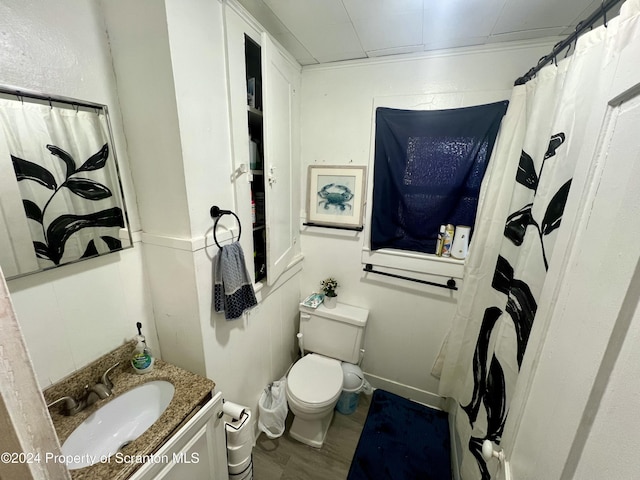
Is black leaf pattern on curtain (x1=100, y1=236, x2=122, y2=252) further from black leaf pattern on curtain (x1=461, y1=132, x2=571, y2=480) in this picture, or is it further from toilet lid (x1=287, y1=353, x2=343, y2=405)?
black leaf pattern on curtain (x1=461, y1=132, x2=571, y2=480)

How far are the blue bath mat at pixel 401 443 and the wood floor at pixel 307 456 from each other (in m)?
0.06

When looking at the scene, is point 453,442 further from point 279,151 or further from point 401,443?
point 279,151

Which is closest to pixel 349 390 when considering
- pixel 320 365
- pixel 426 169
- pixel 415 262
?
pixel 320 365

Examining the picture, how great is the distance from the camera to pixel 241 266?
1.18m

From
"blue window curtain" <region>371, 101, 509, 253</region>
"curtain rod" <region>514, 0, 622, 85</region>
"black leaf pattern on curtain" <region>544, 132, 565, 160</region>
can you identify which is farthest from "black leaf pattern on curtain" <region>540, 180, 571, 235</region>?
"blue window curtain" <region>371, 101, 509, 253</region>

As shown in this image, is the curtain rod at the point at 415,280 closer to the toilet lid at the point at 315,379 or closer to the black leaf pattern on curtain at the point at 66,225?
the toilet lid at the point at 315,379

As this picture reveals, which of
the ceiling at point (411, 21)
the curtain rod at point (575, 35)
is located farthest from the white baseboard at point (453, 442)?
the ceiling at point (411, 21)

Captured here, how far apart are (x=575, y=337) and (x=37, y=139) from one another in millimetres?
1483

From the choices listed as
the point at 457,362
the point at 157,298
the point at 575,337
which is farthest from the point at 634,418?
the point at 457,362

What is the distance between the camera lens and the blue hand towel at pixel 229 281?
1116 mm

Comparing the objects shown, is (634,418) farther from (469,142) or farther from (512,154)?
(469,142)

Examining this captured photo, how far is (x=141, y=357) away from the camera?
1041 millimetres

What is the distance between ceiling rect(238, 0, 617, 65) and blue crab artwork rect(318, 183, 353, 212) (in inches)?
32.5

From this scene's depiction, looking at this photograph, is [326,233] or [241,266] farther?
[326,233]
